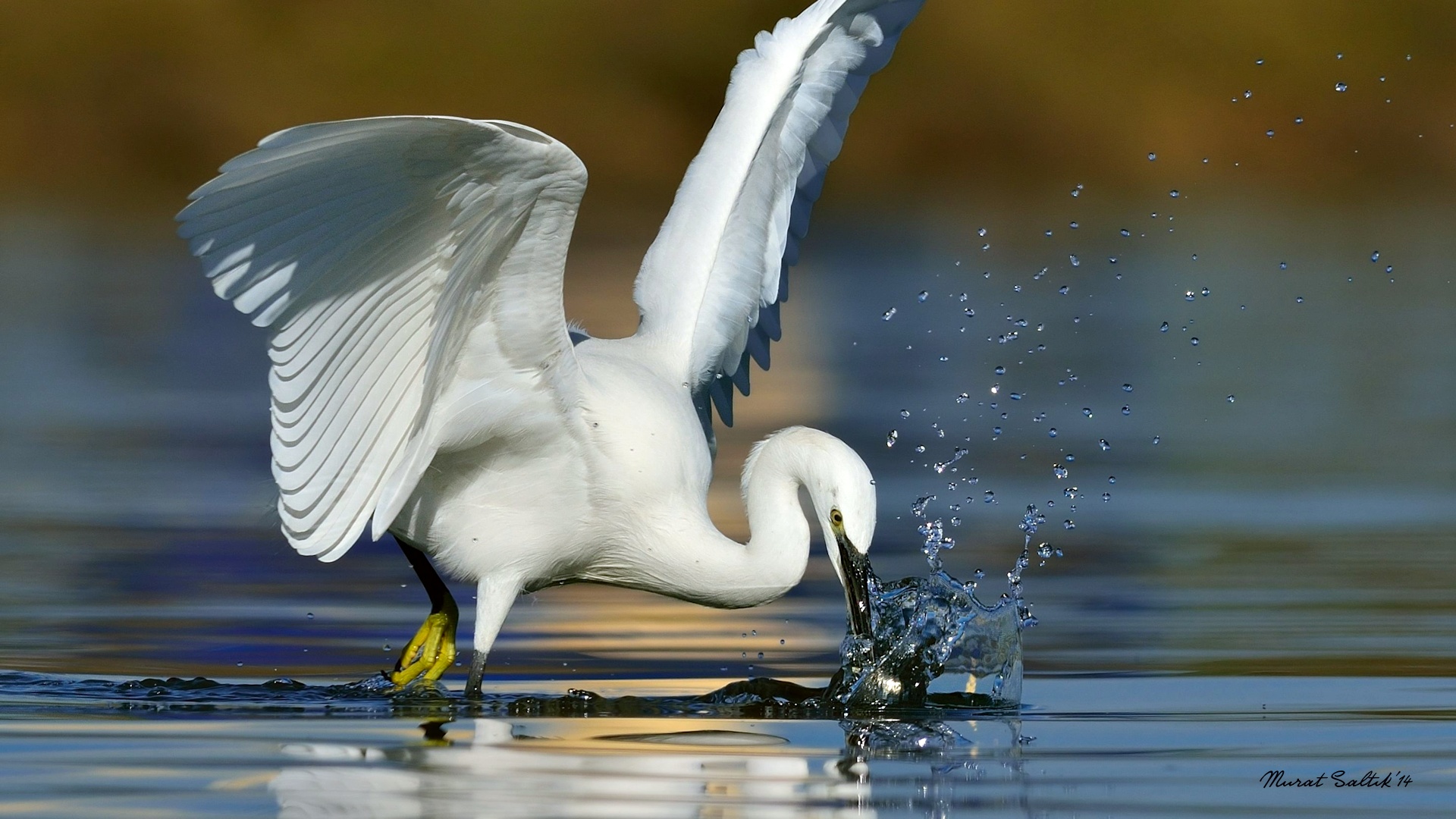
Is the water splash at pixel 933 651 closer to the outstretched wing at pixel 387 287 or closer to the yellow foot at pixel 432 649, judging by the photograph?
the outstretched wing at pixel 387 287

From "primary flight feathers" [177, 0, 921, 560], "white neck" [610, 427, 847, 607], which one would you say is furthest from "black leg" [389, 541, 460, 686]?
"white neck" [610, 427, 847, 607]

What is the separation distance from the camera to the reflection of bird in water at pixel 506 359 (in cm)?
758

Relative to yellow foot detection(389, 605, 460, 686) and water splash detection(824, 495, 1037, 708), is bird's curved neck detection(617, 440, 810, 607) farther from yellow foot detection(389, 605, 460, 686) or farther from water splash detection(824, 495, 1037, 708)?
yellow foot detection(389, 605, 460, 686)

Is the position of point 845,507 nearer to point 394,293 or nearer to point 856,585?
point 856,585

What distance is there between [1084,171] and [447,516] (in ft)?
104

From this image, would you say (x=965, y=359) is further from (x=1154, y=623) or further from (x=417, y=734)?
(x=417, y=734)

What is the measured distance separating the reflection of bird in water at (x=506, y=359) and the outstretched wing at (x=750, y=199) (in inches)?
0.5

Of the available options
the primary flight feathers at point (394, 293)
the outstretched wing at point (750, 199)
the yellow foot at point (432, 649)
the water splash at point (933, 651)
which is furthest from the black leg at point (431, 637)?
the water splash at point (933, 651)

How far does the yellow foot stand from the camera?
8797mm

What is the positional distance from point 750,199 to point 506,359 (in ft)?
6.15

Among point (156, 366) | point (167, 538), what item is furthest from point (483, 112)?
point (167, 538)

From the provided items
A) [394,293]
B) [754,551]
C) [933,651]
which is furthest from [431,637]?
[933,651]

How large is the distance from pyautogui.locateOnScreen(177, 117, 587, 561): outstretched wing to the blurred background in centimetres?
89

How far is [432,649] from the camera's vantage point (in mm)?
8984
